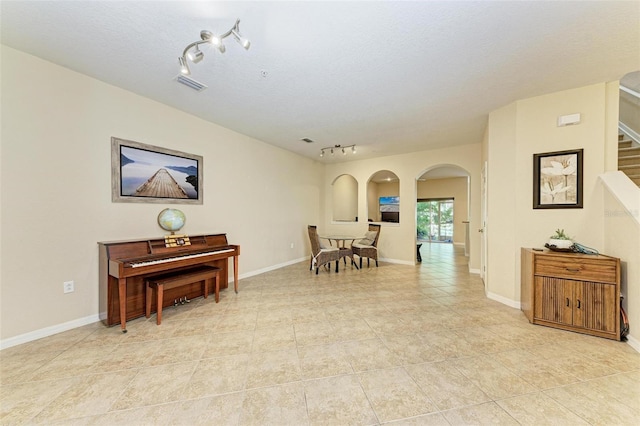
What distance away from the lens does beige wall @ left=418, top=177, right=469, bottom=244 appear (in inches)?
385

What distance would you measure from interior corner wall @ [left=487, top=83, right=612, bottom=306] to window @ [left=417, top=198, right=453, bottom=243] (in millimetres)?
7222

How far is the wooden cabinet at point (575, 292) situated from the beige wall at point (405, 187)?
8.48 feet

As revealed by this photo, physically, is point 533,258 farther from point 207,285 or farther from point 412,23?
point 207,285

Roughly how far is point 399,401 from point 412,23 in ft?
9.19

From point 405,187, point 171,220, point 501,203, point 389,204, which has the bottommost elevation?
point 171,220

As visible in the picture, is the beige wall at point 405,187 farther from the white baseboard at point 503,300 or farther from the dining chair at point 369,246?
the white baseboard at point 503,300

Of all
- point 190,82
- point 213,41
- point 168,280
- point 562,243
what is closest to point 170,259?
point 168,280

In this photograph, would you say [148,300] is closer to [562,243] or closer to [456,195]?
[562,243]

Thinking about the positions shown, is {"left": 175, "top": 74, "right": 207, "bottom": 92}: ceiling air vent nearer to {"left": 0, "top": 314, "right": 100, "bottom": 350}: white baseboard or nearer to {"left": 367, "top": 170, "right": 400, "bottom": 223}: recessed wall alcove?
{"left": 0, "top": 314, "right": 100, "bottom": 350}: white baseboard

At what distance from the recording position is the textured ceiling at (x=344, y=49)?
1820 millimetres

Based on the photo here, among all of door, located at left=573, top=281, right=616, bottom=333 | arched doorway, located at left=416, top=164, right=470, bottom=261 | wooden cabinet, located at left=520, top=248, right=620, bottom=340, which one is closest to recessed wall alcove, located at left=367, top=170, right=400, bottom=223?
arched doorway, located at left=416, top=164, right=470, bottom=261

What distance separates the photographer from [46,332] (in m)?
2.46

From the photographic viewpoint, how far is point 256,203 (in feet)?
16.3

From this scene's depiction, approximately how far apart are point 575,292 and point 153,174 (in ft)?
17.2
